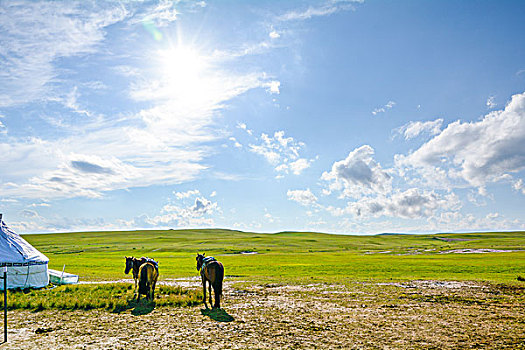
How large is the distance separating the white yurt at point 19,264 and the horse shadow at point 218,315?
1531 centimetres

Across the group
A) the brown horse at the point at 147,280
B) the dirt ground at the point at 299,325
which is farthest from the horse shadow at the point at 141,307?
the brown horse at the point at 147,280

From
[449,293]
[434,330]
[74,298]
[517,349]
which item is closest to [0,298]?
[74,298]


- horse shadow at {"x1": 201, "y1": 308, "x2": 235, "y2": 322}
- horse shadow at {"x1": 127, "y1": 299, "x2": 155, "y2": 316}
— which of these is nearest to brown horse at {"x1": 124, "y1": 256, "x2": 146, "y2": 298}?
horse shadow at {"x1": 127, "y1": 299, "x2": 155, "y2": 316}

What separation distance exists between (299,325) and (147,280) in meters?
9.90

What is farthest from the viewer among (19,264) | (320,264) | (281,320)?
(320,264)

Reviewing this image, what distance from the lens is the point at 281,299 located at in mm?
22000

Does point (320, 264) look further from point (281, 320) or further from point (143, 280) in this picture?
point (281, 320)

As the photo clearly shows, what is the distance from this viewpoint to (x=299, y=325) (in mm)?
15422

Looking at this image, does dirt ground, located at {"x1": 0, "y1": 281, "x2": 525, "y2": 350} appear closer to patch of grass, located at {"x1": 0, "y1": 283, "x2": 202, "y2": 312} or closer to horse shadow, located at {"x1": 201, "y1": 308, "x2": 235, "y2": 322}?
horse shadow, located at {"x1": 201, "y1": 308, "x2": 235, "y2": 322}

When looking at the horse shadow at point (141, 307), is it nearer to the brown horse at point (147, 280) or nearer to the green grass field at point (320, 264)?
the brown horse at point (147, 280)

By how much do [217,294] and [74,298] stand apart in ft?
26.8

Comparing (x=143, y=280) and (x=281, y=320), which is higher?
(x=143, y=280)

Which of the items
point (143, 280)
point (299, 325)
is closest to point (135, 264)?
point (143, 280)

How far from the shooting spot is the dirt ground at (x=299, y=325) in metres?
12.8
